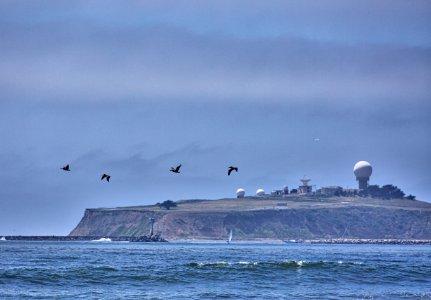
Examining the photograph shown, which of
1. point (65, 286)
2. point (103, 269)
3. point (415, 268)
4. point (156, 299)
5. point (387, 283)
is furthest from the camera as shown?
point (415, 268)

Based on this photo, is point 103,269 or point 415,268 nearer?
point 103,269

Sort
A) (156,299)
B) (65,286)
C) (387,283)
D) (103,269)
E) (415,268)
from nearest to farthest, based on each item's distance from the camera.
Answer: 1. (156,299)
2. (65,286)
3. (387,283)
4. (103,269)
5. (415,268)

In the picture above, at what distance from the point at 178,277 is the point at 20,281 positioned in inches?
554

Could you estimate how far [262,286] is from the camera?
253ft

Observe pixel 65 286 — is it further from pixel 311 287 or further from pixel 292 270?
pixel 292 270

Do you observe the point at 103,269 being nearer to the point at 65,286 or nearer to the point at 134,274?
the point at 134,274

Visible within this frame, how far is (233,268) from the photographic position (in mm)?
93438

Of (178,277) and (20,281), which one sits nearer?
(20,281)

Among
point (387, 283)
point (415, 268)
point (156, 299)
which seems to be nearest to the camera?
point (156, 299)

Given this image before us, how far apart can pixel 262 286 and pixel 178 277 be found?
30.6 feet

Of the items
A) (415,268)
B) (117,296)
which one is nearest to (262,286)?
(117,296)

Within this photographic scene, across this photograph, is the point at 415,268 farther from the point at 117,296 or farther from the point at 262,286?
the point at 117,296

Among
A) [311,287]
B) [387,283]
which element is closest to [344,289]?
[311,287]

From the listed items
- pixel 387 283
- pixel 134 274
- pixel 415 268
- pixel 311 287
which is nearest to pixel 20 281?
pixel 134 274
